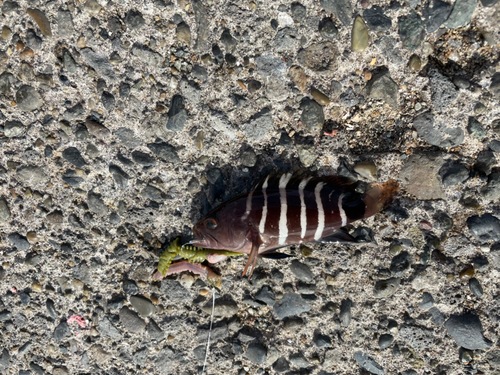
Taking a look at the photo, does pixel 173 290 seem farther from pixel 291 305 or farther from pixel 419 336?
pixel 419 336

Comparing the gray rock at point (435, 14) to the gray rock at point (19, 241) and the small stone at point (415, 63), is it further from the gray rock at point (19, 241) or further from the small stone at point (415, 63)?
the gray rock at point (19, 241)

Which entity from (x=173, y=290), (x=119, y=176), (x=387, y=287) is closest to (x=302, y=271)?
(x=387, y=287)

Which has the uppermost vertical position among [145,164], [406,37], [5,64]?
[406,37]

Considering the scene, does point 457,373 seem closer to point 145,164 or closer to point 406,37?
point 406,37

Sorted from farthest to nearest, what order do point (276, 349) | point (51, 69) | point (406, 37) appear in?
point (276, 349) < point (51, 69) < point (406, 37)

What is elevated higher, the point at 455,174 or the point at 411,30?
the point at 411,30

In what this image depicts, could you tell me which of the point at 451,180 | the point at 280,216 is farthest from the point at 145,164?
the point at 451,180

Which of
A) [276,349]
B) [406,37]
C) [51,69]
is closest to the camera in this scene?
[406,37]

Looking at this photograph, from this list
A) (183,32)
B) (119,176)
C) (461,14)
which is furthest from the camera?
(119,176)
